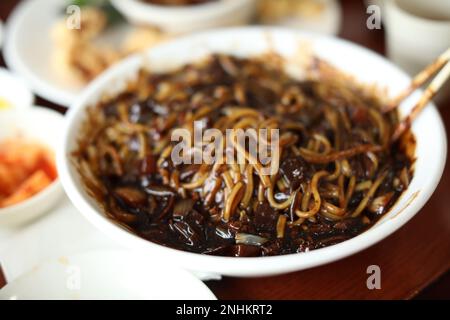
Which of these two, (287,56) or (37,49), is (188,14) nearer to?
(287,56)

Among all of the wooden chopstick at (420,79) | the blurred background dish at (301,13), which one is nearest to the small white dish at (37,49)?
the blurred background dish at (301,13)

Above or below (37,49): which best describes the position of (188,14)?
above

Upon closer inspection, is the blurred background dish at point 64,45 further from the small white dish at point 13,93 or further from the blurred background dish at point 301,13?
the blurred background dish at point 301,13

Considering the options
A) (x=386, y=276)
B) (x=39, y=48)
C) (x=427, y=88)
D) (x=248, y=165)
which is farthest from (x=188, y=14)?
(x=386, y=276)
